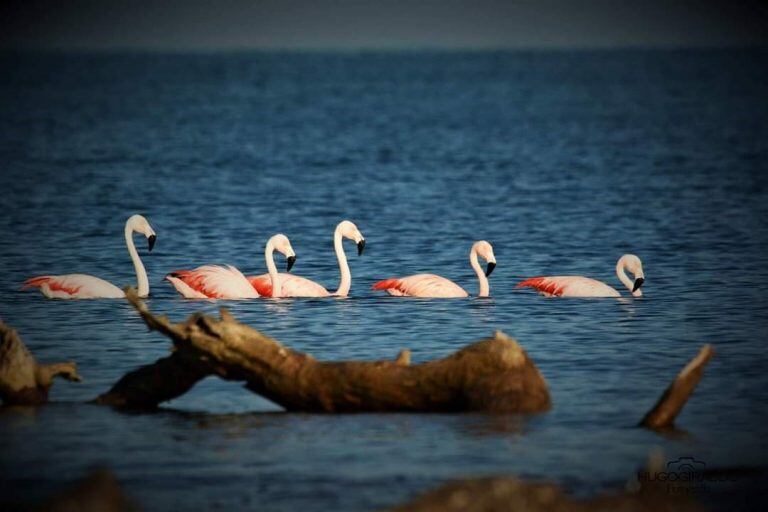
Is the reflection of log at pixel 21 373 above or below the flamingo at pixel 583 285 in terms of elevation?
below

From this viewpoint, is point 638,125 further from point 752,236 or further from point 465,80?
point 465,80

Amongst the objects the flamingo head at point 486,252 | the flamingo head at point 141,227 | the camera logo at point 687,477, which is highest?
the flamingo head at point 141,227

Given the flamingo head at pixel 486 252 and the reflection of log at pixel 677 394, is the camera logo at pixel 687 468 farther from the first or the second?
the flamingo head at pixel 486 252

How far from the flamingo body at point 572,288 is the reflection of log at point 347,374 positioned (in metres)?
6.46

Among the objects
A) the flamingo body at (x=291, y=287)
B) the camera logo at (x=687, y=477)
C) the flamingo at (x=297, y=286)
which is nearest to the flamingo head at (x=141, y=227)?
the flamingo at (x=297, y=286)

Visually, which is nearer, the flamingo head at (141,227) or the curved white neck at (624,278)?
the curved white neck at (624,278)

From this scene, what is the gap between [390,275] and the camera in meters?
20.9

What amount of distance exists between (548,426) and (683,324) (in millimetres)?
5245

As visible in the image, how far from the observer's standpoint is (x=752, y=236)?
78.9 ft

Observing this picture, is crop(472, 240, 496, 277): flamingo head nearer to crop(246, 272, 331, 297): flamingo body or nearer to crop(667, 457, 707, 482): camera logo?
crop(246, 272, 331, 297): flamingo body

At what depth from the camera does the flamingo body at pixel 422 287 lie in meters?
18.1

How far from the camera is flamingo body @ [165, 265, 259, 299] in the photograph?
1803 centimetres

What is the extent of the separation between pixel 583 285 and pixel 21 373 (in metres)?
8.10

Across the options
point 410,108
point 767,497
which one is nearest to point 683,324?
point 767,497
